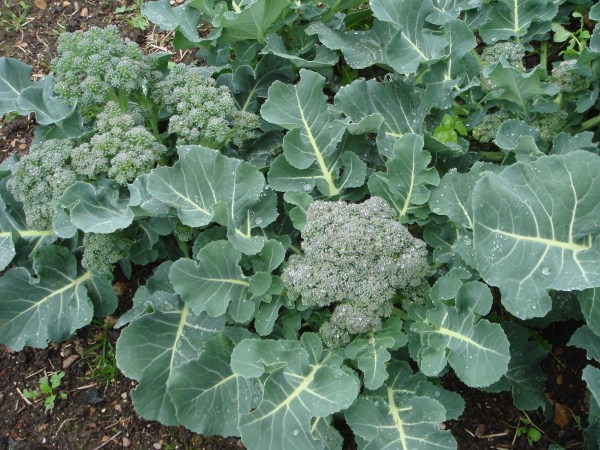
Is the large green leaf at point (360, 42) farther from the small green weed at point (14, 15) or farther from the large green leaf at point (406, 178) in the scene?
the small green weed at point (14, 15)

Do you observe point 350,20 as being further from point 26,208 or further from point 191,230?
point 26,208

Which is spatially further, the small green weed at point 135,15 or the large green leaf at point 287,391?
the small green weed at point 135,15

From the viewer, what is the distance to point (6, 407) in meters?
2.87

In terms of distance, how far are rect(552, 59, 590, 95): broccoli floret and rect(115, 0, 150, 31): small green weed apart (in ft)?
7.76

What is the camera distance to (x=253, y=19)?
2.83 m

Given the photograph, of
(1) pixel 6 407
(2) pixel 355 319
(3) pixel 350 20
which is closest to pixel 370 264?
(2) pixel 355 319

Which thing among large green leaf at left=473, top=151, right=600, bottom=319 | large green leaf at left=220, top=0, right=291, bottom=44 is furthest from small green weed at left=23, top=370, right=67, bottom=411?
large green leaf at left=473, top=151, right=600, bottom=319

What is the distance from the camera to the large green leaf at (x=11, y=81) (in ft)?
9.95

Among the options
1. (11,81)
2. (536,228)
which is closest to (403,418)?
(536,228)

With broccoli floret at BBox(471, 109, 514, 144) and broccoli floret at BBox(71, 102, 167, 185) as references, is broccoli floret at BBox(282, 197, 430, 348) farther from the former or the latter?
broccoli floret at BBox(71, 102, 167, 185)

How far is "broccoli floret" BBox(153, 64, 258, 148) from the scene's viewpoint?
9.06 ft

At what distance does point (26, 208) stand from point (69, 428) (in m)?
1.01

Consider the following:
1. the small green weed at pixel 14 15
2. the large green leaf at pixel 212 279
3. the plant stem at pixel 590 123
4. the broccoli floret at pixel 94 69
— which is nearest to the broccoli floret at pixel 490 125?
the plant stem at pixel 590 123

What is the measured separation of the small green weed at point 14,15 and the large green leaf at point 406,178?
251 cm
